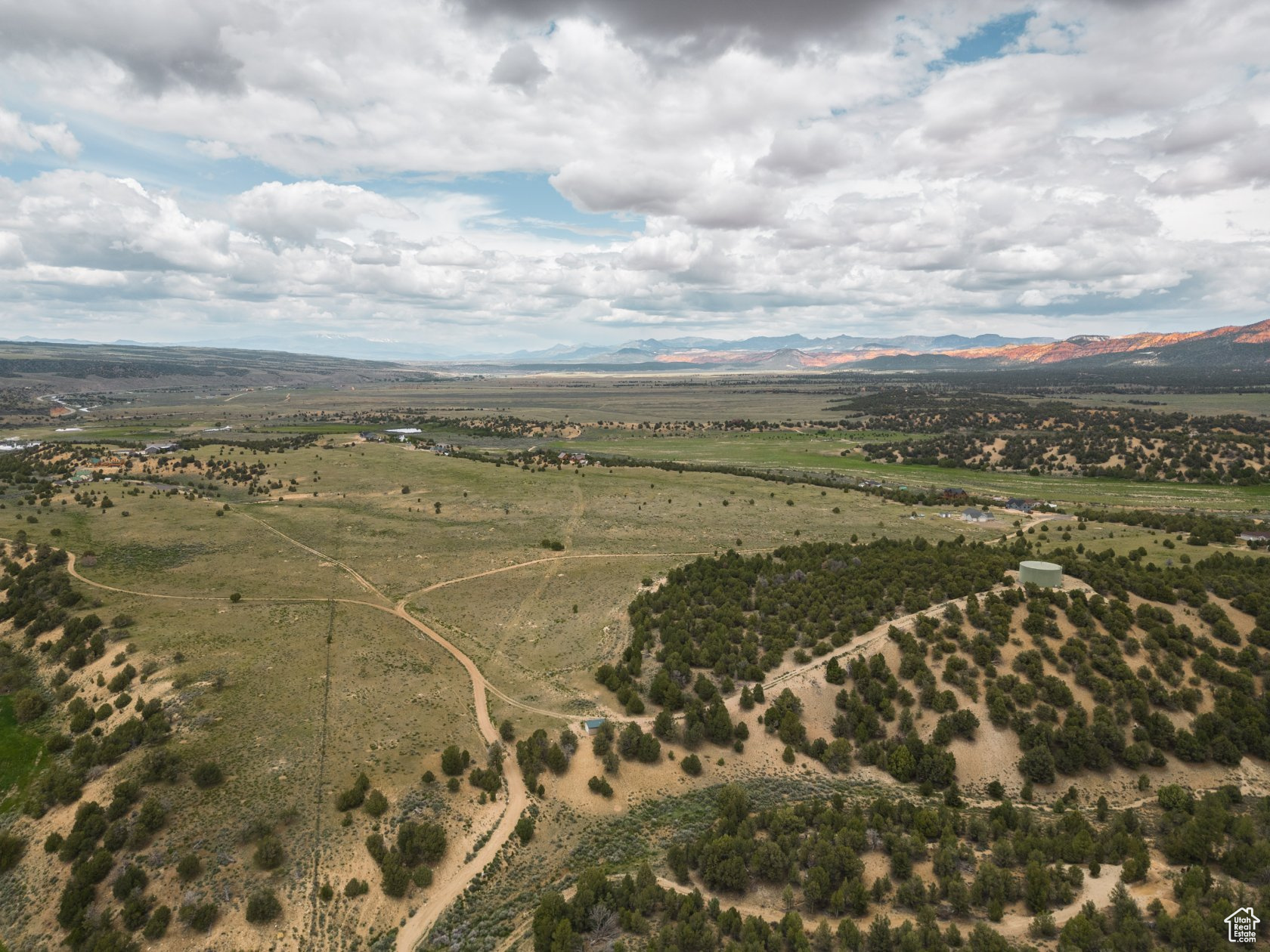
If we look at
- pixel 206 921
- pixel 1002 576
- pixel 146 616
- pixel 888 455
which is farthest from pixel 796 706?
pixel 888 455

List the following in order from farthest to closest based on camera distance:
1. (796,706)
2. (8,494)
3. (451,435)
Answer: (451,435) < (8,494) < (796,706)

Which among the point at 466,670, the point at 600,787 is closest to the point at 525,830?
the point at 600,787

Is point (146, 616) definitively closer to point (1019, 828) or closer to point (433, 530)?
point (433, 530)

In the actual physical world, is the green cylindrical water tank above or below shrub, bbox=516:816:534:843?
above

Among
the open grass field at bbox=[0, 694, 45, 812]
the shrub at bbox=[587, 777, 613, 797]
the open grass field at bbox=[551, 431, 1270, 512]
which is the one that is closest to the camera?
the open grass field at bbox=[0, 694, 45, 812]

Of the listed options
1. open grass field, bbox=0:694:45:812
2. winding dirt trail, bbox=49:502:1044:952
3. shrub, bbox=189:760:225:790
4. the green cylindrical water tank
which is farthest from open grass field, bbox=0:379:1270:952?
the green cylindrical water tank

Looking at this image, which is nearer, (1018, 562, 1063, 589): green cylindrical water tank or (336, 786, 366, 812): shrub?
(336, 786, 366, 812): shrub

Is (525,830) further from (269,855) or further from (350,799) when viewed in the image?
(269,855)

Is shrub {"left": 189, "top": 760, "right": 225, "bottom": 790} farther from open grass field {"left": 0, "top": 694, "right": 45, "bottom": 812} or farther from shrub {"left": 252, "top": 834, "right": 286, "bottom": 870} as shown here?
open grass field {"left": 0, "top": 694, "right": 45, "bottom": 812}

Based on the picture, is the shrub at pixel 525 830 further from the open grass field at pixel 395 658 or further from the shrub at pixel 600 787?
the shrub at pixel 600 787
